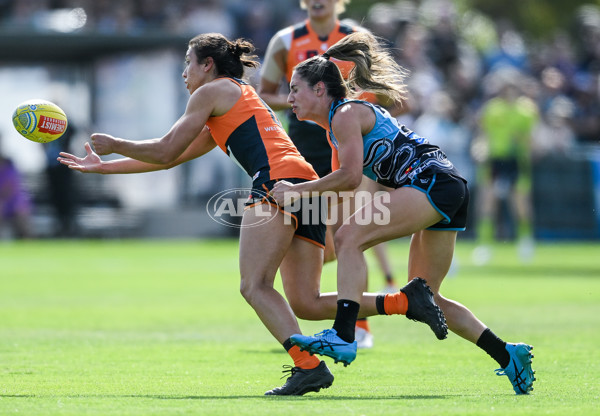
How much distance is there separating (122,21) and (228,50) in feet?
71.6

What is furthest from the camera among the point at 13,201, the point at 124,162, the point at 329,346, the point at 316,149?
the point at 13,201

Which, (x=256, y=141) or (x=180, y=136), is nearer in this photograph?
(x=180, y=136)

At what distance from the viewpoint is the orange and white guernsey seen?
21.7 ft

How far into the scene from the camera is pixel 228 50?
6.90m

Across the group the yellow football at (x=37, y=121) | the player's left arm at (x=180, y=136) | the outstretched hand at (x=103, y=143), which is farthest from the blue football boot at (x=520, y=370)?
the yellow football at (x=37, y=121)

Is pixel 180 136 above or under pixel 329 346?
above

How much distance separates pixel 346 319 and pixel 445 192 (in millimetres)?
974

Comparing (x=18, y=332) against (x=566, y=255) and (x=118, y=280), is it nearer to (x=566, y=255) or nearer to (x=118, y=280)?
(x=118, y=280)

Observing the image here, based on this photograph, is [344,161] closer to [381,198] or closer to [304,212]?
[381,198]

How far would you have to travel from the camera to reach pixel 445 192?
6.30 m

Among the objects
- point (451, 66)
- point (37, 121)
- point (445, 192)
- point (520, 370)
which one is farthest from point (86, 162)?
point (451, 66)

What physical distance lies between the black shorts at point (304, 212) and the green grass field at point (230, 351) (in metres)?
0.99

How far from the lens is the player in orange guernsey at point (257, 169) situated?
6.44 metres

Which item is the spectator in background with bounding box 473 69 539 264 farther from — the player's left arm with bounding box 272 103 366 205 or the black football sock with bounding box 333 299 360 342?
the black football sock with bounding box 333 299 360 342
